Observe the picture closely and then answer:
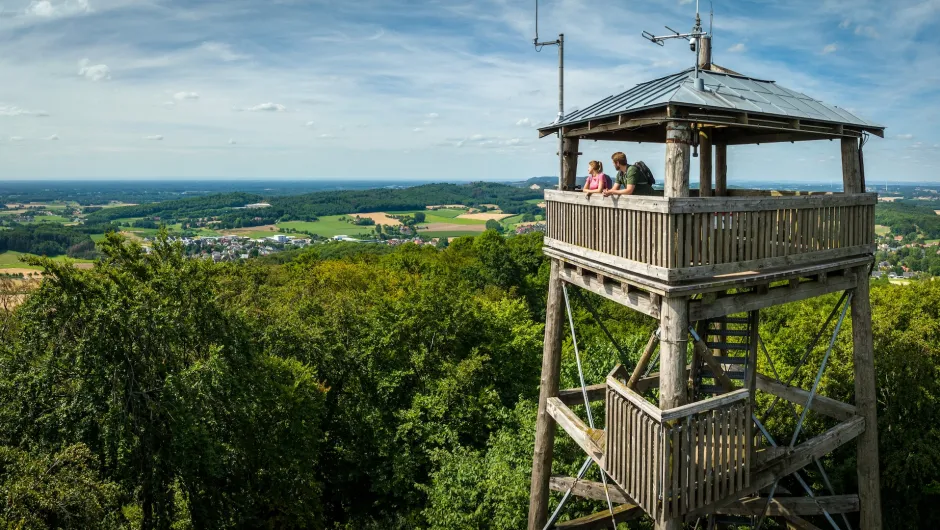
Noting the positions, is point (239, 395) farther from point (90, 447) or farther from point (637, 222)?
point (637, 222)

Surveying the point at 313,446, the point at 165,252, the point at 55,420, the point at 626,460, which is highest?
the point at 165,252

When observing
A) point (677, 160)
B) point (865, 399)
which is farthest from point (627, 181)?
point (865, 399)

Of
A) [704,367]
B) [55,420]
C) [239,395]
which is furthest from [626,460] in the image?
[55,420]

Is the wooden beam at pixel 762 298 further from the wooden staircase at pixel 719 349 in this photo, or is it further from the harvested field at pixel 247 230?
the harvested field at pixel 247 230

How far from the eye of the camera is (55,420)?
10523 millimetres

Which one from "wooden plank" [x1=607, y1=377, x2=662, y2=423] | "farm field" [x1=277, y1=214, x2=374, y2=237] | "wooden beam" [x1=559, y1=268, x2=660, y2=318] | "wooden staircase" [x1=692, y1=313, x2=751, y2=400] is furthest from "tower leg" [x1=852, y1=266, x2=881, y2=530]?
"farm field" [x1=277, y1=214, x2=374, y2=237]

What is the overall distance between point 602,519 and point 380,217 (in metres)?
135

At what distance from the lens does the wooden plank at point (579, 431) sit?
23.5ft

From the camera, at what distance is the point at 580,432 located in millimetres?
7484

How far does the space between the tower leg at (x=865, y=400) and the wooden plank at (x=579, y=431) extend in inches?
143

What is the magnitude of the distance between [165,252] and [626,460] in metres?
11.8

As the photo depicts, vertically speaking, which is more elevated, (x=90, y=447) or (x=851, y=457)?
(x=90, y=447)

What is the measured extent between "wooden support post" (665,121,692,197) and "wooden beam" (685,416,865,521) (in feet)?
Result: 11.1

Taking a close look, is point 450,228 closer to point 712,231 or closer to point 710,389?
point 710,389
